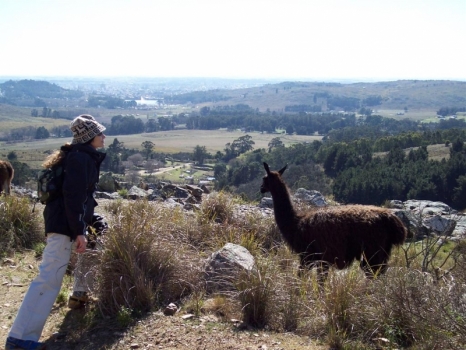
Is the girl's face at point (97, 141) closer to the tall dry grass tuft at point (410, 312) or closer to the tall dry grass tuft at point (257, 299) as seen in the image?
the tall dry grass tuft at point (257, 299)

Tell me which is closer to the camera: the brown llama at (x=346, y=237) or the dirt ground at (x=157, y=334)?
the dirt ground at (x=157, y=334)

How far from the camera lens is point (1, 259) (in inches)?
274

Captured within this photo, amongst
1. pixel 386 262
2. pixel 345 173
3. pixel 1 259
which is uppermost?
pixel 386 262

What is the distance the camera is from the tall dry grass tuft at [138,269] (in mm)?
5023

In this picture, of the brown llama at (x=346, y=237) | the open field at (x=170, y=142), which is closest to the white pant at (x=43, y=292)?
the brown llama at (x=346, y=237)

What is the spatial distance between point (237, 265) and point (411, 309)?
2.14 m

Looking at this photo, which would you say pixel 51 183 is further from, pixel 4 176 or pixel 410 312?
pixel 4 176

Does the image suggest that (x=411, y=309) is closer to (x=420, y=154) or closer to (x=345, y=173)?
(x=345, y=173)

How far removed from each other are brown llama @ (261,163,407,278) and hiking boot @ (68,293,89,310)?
9.53 feet

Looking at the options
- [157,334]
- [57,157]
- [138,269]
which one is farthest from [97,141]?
[157,334]

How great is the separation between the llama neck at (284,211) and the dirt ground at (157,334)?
2366mm

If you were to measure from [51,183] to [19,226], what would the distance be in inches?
160

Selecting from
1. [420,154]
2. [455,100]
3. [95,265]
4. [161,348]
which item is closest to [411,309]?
[161,348]

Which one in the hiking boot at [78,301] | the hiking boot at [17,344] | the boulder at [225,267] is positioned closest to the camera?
the hiking boot at [17,344]
